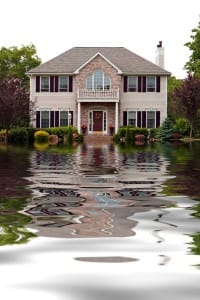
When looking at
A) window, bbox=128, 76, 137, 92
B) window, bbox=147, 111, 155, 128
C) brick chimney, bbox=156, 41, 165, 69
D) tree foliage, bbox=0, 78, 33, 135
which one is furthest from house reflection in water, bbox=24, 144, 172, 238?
brick chimney, bbox=156, 41, 165, 69

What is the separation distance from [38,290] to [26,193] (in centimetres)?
612

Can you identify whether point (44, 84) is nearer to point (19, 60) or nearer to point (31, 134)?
point (31, 134)

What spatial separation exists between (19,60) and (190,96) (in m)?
35.5

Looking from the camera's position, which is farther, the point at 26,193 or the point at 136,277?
the point at 26,193

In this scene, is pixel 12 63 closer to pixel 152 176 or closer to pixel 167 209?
pixel 152 176

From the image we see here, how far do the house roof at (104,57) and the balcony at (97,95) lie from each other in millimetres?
1997

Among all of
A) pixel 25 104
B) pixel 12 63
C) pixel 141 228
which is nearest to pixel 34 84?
pixel 25 104

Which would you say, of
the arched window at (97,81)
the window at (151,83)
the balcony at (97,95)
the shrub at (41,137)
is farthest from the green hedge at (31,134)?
the window at (151,83)

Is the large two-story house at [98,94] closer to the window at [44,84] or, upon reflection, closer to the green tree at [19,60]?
the window at [44,84]

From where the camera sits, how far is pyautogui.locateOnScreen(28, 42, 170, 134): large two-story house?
53.3m

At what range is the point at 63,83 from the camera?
54.0 m

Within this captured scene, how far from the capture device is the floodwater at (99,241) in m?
4.16

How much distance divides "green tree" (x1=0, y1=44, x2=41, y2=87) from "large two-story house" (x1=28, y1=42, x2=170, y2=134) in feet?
76.3

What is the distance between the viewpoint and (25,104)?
45781mm
